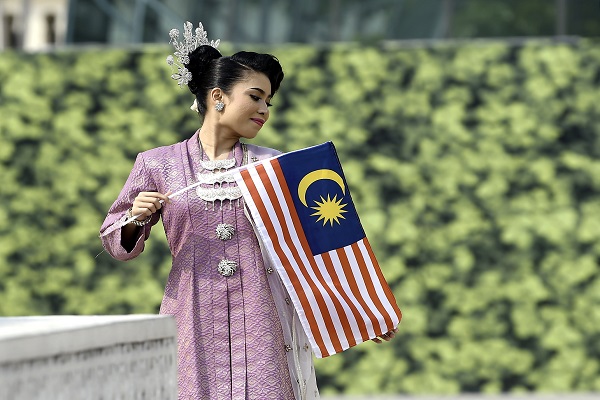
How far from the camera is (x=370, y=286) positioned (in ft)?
12.6

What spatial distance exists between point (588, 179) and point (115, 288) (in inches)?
114

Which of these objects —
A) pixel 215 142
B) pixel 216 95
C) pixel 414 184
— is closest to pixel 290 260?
pixel 215 142

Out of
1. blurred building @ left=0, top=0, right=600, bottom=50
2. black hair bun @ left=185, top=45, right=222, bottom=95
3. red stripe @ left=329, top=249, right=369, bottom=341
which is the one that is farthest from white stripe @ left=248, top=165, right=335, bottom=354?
blurred building @ left=0, top=0, right=600, bottom=50

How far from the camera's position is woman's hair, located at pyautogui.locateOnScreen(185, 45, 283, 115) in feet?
12.2

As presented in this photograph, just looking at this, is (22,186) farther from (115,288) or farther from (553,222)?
(553,222)

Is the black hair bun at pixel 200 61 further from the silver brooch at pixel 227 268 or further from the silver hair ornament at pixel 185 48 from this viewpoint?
the silver brooch at pixel 227 268

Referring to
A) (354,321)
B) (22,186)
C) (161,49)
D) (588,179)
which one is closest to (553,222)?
(588,179)

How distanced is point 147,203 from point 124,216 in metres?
0.13

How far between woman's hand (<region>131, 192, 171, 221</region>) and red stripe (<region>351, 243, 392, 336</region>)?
1.97 feet

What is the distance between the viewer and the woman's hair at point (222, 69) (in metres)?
3.71

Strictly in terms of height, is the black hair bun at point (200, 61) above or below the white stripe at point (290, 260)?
above

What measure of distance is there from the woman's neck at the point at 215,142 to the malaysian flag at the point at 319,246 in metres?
0.14

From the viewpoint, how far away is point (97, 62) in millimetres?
8062

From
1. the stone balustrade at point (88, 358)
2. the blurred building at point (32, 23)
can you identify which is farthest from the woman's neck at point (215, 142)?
the blurred building at point (32, 23)
